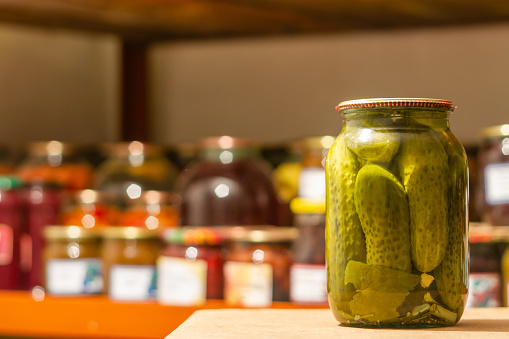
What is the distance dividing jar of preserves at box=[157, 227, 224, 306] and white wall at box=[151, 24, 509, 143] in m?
0.78

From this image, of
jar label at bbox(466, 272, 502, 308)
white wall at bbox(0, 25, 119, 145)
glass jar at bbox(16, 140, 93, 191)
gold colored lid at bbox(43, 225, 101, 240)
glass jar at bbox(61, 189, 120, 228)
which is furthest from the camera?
white wall at bbox(0, 25, 119, 145)

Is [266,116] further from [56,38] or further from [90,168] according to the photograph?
[56,38]

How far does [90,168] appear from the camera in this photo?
8.01 ft

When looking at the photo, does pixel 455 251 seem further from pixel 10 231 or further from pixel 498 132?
pixel 10 231

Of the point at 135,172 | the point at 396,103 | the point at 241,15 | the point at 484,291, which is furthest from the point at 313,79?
the point at 396,103

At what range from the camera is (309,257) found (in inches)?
64.7

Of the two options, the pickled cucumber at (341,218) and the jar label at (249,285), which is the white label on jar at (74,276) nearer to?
the jar label at (249,285)

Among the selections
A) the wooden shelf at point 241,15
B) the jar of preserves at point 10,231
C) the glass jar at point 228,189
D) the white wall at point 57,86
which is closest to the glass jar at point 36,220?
the jar of preserves at point 10,231

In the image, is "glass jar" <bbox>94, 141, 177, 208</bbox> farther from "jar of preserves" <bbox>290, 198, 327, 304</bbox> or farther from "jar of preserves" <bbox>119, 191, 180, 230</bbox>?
"jar of preserves" <bbox>290, 198, 327, 304</bbox>

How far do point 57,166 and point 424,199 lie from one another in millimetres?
1710

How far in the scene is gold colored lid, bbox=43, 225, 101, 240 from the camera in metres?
1.91

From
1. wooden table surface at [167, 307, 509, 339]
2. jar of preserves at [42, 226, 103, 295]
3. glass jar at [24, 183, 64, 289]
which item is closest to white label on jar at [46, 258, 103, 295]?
jar of preserves at [42, 226, 103, 295]

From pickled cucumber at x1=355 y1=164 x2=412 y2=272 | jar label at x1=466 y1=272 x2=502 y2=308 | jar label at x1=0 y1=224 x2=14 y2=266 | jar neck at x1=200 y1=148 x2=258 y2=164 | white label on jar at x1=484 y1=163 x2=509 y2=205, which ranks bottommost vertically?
jar label at x1=466 y1=272 x2=502 y2=308

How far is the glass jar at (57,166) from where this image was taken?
227cm
